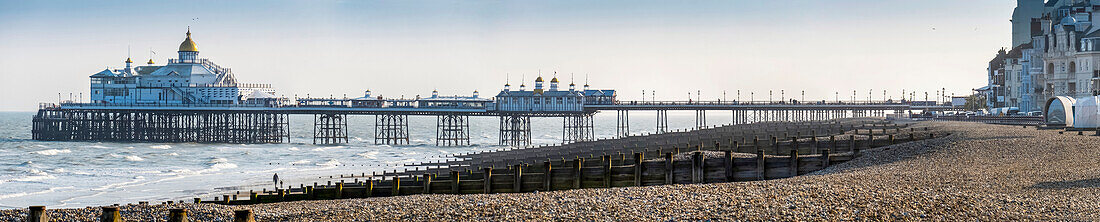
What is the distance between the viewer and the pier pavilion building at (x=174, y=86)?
97875mm

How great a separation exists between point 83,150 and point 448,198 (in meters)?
64.9

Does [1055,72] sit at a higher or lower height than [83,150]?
higher

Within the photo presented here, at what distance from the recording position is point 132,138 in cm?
9612

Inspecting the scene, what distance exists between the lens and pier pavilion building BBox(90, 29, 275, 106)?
9788 centimetres

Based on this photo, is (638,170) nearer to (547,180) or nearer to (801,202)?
(547,180)

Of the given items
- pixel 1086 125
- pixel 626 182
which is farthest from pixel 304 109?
pixel 626 182

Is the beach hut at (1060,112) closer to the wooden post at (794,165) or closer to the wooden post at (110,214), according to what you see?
the wooden post at (794,165)

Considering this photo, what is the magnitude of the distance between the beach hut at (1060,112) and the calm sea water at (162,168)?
27456 mm

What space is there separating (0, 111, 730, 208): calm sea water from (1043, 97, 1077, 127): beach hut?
2746 cm

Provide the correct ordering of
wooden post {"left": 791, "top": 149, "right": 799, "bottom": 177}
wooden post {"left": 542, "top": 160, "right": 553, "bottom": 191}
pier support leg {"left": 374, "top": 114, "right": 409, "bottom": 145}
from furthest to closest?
pier support leg {"left": 374, "top": 114, "right": 409, "bottom": 145}
wooden post {"left": 791, "top": 149, "right": 799, "bottom": 177}
wooden post {"left": 542, "top": 160, "right": 553, "bottom": 191}

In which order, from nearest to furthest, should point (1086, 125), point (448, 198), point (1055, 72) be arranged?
point (448, 198), point (1086, 125), point (1055, 72)

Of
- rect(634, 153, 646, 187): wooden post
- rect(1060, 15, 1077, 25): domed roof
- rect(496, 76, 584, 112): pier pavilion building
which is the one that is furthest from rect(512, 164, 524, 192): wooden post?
rect(496, 76, 584, 112): pier pavilion building

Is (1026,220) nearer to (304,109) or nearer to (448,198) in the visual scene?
(448,198)

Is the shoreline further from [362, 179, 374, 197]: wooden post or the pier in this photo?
the pier
